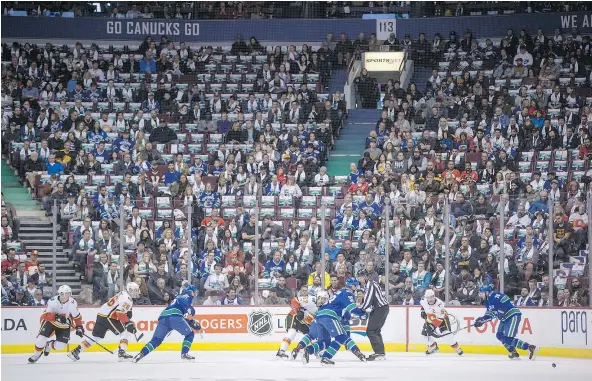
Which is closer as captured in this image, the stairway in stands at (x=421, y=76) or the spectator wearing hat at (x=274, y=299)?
the spectator wearing hat at (x=274, y=299)

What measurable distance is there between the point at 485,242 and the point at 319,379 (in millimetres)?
4547

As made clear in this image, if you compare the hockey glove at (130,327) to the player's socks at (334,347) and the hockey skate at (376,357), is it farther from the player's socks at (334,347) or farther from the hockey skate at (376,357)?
the hockey skate at (376,357)

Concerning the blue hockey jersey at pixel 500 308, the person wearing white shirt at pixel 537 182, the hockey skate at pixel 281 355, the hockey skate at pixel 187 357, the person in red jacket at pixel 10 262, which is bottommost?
the hockey skate at pixel 281 355

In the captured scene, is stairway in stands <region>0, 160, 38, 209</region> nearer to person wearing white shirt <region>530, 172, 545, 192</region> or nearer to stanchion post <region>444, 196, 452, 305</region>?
stanchion post <region>444, 196, 452, 305</region>

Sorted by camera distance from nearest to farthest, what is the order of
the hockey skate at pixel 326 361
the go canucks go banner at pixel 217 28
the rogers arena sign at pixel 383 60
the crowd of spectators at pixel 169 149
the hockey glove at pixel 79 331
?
the hockey skate at pixel 326 361
the hockey glove at pixel 79 331
the crowd of spectators at pixel 169 149
the rogers arena sign at pixel 383 60
the go canucks go banner at pixel 217 28

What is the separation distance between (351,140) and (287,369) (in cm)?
968

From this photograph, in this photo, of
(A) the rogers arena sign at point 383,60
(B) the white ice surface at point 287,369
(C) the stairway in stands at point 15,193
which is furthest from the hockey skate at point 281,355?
(A) the rogers arena sign at point 383,60

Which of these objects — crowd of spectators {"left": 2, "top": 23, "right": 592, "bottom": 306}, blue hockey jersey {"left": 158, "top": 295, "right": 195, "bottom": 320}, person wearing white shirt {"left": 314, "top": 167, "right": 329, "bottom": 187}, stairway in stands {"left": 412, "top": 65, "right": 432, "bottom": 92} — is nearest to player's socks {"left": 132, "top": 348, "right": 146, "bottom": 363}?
blue hockey jersey {"left": 158, "top": 295, "right": 195, "bottom": 320}

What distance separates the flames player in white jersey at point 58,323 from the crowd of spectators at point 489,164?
4.82 metres

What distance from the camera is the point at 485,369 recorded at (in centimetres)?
1386

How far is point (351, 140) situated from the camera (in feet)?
75.7

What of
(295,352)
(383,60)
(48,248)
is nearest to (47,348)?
(48,248)

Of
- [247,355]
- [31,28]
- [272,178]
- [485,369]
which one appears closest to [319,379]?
[485,369]

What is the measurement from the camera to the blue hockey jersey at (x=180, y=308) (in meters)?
14.8
